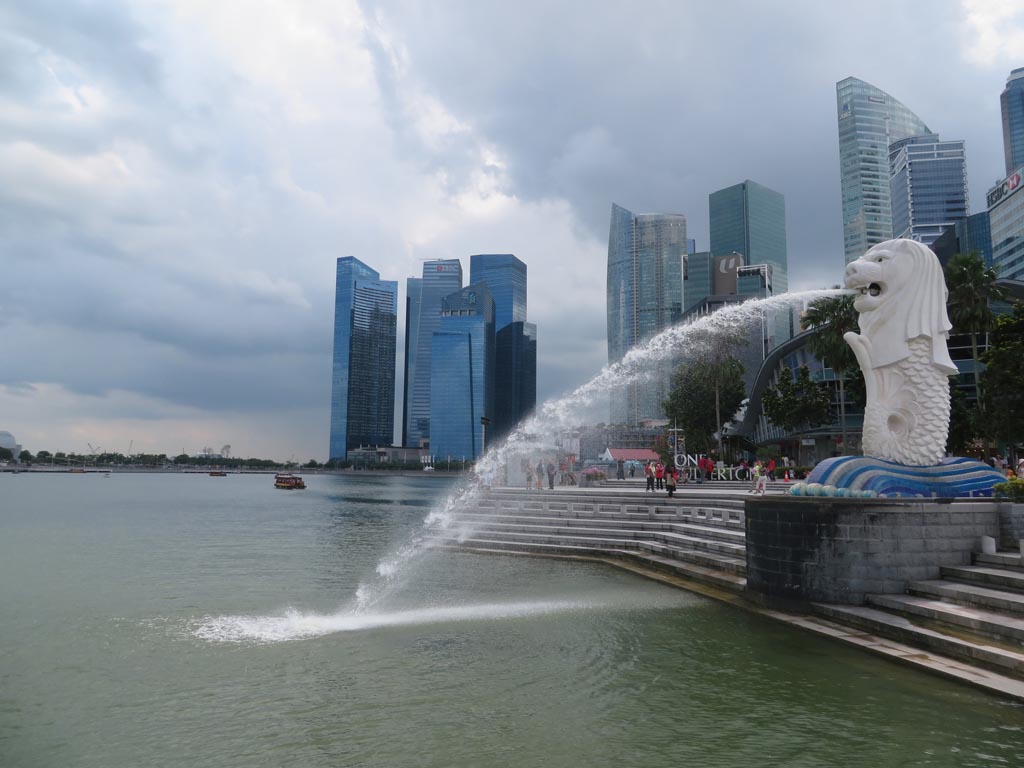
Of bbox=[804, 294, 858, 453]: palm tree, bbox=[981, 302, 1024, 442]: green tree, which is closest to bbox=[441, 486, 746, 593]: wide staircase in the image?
bbox=[981, 302, 1024, 442]: green tree

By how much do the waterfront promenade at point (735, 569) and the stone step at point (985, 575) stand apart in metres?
0.02

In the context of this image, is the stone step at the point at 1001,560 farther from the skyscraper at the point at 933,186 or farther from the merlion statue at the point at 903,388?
the skyscraper at the point at 933,186

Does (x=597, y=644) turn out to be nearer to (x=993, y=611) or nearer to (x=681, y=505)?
(x=993, y=611)

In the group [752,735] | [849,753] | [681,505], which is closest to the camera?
[849,753]

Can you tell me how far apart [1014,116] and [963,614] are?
240188 millimetres

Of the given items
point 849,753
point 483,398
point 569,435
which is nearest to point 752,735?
point 849,753

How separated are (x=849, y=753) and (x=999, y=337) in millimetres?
30235

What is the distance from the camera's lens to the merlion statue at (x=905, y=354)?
14367 mm

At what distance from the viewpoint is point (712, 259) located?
192 m

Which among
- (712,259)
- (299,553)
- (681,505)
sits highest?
(712,259)

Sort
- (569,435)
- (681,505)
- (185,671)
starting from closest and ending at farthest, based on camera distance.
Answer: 1. (185,671)
2. (681,505)
3. (569,435)

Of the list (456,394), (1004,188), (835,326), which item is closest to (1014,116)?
(1004,188)

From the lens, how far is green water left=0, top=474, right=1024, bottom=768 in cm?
717

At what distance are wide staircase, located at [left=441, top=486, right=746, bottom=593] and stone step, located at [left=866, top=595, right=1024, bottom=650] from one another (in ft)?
11.2
